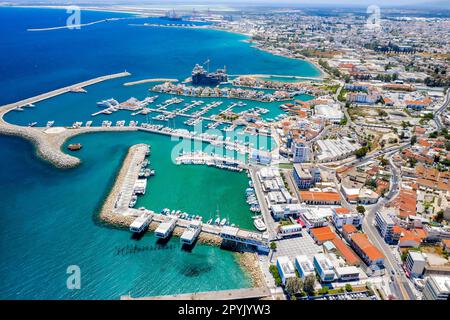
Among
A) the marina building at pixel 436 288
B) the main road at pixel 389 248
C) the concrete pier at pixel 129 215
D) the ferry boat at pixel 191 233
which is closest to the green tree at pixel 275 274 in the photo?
the concrete pier at pixel 129 215

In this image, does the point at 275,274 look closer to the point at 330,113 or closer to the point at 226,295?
the point at 226,295

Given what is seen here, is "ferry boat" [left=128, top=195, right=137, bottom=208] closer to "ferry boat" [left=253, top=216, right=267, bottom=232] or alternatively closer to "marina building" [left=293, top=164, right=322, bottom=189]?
"ferry boat" [left=253, top=216, right=267, bottom=232]

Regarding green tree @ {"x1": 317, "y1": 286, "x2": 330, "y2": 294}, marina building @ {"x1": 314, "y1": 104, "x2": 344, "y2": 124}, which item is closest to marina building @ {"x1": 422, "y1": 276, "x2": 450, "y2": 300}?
green tree @ {"x1": 317, "y1": 286, "x2": 330, "y2": 294}

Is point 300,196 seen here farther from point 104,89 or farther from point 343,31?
point 343,31

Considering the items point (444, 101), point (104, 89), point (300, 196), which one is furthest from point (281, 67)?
point (300, 196)
